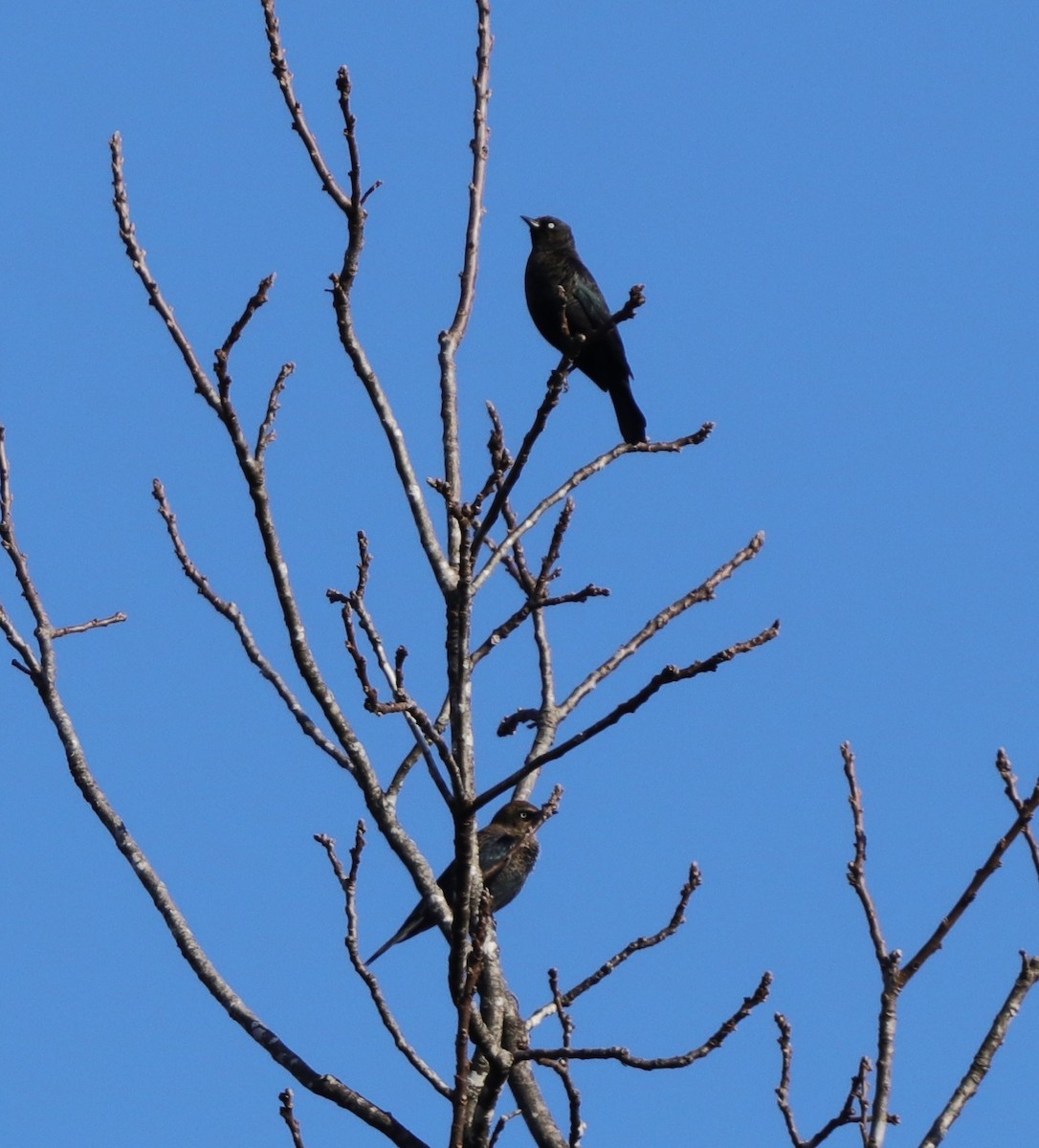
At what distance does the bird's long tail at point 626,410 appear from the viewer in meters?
9.88

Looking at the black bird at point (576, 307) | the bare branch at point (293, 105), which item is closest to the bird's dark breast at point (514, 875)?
the black bird at point (576, 307)

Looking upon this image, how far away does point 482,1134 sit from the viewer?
3.15 m

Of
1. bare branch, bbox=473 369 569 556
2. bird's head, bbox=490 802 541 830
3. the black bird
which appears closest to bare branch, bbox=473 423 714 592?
bare branch, bbox=473 369 569 556

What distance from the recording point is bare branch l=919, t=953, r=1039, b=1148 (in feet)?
10.2

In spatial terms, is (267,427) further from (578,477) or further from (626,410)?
(626,410)

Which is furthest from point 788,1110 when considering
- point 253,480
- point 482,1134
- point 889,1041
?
point 253,480

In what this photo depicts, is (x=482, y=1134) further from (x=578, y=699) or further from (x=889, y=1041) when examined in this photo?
(x=578, y=699)

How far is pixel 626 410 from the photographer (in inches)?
390

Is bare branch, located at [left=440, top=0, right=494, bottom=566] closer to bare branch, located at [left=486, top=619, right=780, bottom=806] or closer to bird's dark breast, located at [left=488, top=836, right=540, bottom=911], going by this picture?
bare branch, located at [left=486, top=619, right=780, bottom=806]

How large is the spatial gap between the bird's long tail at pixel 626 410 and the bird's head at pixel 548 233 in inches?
38.4

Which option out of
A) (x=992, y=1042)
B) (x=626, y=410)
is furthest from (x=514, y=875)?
(x=992, y=1042)

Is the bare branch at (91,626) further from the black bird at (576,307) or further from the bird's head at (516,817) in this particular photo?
the black bird at (576,307)

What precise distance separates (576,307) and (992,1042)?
6787mm

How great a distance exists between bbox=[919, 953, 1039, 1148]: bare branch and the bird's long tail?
6.82m
